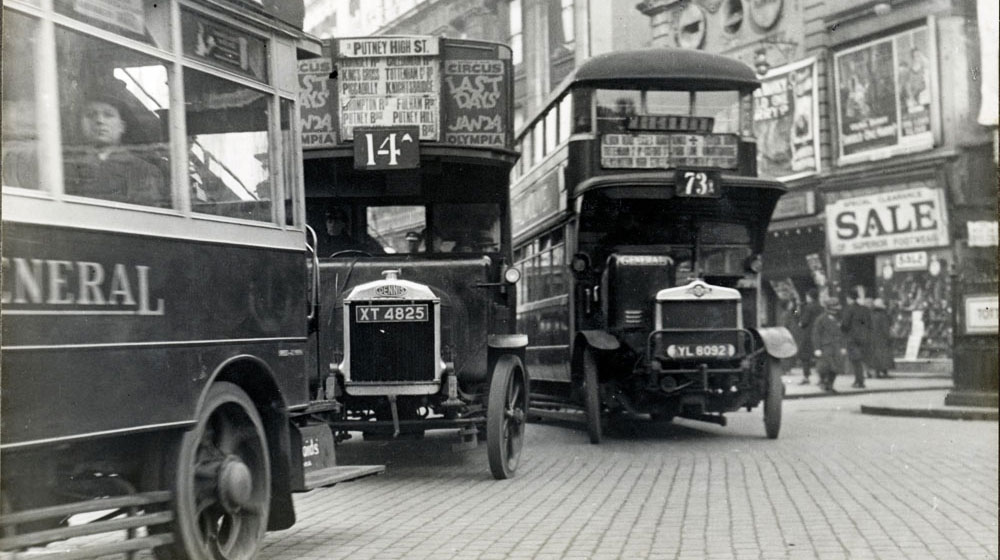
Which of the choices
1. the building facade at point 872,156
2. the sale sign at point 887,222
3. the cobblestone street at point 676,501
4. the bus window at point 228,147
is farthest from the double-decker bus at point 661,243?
the sale sign at point 887,222

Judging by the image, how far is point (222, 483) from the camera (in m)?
4.88

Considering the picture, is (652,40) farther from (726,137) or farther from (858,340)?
(858,340)

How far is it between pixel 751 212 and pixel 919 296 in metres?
9.78

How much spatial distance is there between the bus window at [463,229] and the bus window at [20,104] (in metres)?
6.06

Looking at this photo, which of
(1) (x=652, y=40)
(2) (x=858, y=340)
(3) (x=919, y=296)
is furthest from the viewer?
(3) (x=919, y=296)

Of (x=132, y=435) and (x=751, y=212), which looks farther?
(x=751, y=212)

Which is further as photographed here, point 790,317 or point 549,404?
point 790,317

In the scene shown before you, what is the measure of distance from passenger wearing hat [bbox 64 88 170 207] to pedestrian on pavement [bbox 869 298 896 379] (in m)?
17.4

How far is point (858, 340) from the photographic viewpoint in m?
19.6

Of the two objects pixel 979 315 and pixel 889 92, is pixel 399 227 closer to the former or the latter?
pixel 979 315

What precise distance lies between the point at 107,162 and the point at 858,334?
676 inches

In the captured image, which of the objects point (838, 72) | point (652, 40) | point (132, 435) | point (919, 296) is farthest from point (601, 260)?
point (919, 296)

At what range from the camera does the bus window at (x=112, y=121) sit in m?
4.04

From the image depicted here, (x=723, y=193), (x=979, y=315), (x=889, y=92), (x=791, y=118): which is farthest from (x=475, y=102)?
(x=791, y=118)
